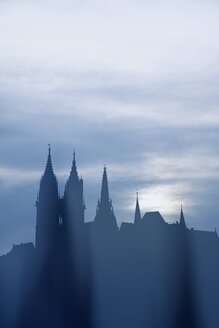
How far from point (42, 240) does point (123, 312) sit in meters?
19.7

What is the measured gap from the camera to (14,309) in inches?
4114

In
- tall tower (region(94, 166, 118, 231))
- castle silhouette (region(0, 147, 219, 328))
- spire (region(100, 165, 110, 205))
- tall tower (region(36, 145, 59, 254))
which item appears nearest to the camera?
castle silhouette (region(0, 147, 219, 328))

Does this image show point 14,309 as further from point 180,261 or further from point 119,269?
point 180,261

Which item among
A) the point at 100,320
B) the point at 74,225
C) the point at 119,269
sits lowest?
the point at 100,320

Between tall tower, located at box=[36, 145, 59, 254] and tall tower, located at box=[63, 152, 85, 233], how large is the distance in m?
1.52

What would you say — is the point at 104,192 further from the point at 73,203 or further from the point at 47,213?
the point at 47,213

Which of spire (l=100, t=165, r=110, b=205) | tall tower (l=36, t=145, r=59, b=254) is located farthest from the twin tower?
spire (l=100, t=165, r=110, b=205)

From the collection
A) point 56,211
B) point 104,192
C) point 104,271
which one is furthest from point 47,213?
point 104,271

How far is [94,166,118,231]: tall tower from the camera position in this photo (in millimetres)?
115125

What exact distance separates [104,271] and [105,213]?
12903 mm

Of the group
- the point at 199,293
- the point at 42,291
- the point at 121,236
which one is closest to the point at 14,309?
the point at 42,291

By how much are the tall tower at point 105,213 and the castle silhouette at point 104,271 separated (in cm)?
16

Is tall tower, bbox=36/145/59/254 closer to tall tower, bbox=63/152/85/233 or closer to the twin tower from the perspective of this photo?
the twin tower

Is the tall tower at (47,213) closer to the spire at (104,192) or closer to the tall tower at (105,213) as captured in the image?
the tall tower at (105,213)
